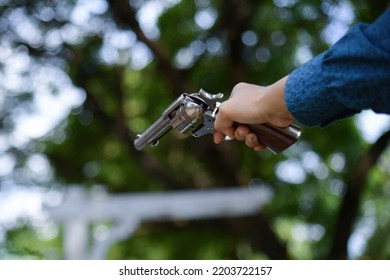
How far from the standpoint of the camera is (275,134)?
1.16 metres

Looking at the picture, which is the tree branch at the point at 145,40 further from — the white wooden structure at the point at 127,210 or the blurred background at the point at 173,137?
the white wooden structure at the point at 127,210

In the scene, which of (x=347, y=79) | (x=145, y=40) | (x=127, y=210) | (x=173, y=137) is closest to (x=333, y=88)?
(x=347, y=79)

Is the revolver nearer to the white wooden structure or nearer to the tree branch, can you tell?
the tree branch

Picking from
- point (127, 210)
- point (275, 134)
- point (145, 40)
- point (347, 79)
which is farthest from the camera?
point (127, 210)

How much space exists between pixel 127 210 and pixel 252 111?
15.3 ft

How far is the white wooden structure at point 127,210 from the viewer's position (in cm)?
556

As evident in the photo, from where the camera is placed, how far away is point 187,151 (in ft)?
21.4

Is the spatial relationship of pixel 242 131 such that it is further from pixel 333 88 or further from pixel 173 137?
pixel 173 137

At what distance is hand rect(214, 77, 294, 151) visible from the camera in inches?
41.1

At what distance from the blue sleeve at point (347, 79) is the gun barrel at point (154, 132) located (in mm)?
360

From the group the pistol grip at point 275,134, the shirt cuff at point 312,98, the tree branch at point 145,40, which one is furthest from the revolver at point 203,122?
the tree branch at point 145,40

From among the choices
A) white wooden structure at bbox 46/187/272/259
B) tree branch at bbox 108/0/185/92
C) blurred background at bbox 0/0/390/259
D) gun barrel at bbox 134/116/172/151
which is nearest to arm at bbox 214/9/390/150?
gun barrel at bbox 134/116/172/151
